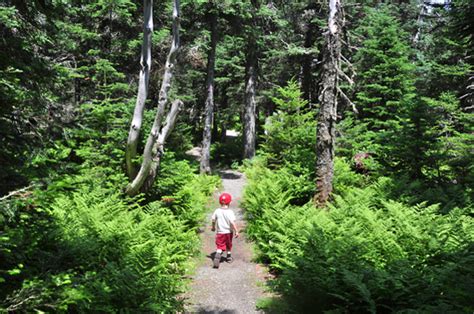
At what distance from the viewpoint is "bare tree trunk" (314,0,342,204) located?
10141 millimetres

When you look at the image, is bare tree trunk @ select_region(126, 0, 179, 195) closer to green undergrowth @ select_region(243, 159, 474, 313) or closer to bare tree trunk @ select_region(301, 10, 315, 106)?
green undergrowth @ select_region(243, 159, 474, 313)

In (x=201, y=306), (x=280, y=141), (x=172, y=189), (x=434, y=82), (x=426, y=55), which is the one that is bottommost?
(x=201, y=306)

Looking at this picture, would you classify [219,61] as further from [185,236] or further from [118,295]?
[118,295]

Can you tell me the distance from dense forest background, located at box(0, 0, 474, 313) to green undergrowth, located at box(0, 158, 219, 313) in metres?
0.03

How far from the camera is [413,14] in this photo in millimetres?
26469

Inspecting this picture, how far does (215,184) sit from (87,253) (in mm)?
11909

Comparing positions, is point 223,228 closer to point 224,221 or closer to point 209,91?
point 224,221

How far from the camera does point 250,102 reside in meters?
21.6

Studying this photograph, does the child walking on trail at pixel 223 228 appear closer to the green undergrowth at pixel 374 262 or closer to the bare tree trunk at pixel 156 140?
the green undergrowth at pixel 374 262

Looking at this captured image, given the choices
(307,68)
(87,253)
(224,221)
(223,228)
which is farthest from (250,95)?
(87,253)

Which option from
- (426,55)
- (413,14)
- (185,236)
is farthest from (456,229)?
(413,14)

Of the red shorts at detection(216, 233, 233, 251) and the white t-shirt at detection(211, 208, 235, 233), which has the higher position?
the white t-shirt at detection(211, 208, 235, 233)

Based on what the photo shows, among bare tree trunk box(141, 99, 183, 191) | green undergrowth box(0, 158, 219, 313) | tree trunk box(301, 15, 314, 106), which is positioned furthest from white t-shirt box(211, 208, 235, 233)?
tree trunk box(301, 15, 314, 106)

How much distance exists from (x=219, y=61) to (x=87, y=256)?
17641 millimetres
